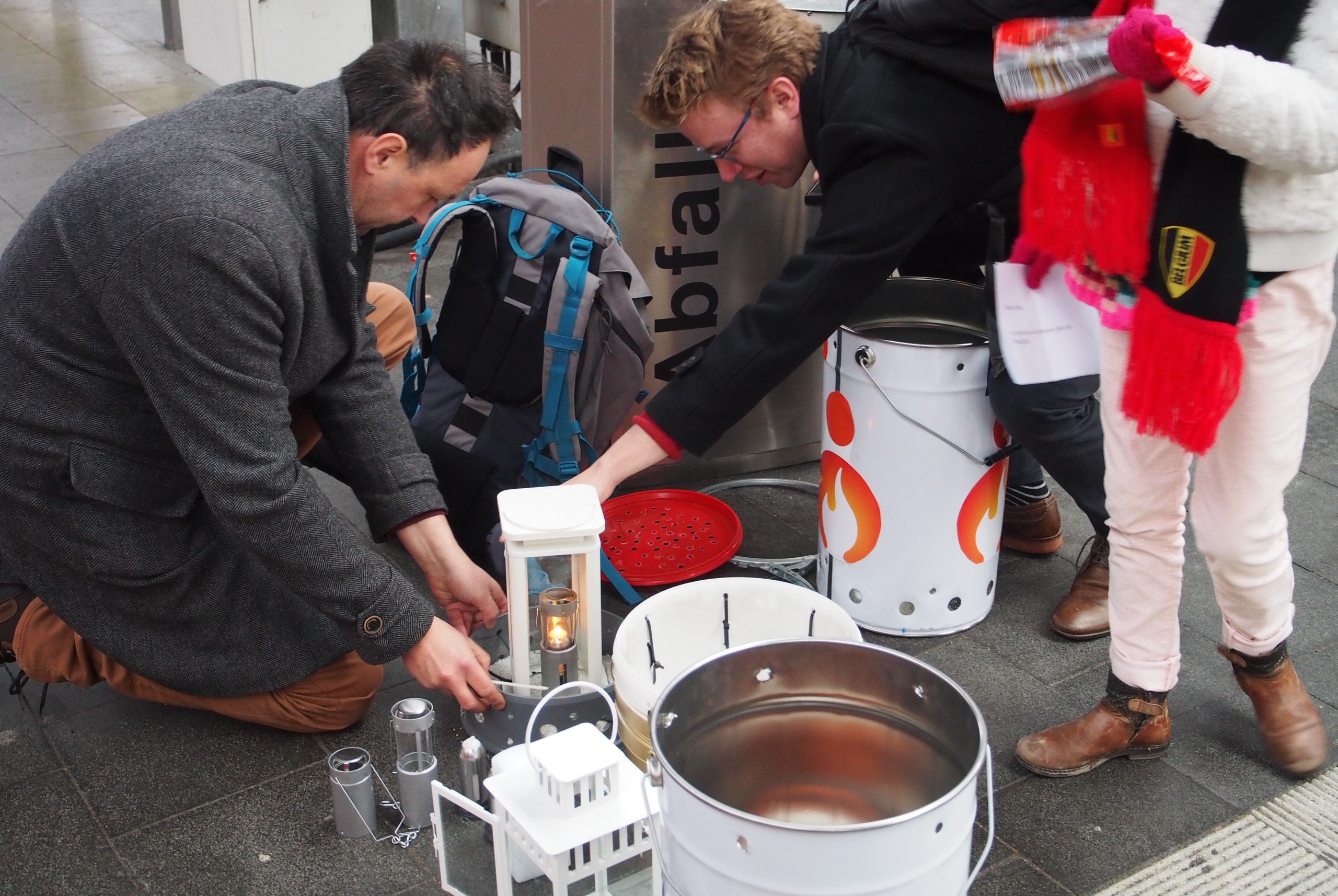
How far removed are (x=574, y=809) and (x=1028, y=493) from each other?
164cm

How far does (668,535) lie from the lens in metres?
2.86

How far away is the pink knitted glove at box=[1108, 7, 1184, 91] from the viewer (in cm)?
155

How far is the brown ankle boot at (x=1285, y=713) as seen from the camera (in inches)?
82.3

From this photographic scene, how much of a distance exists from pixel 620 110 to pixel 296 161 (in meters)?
1.16

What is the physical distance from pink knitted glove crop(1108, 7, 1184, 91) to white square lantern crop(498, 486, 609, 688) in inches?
37.6

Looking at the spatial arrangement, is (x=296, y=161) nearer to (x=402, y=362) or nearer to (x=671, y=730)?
(x=671, y=730)

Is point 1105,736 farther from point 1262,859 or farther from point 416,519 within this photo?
point 416,519

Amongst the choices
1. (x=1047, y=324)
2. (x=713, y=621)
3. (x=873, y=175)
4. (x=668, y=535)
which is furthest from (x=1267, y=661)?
(x=668, y=535)

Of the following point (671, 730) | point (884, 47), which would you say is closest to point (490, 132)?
point (884, 47)

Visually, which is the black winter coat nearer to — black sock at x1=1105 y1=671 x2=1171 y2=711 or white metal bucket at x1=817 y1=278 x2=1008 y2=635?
white metal bucket at x1=817 y1=278 x2=1008 y2=635

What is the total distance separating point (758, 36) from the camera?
2205 millimetres

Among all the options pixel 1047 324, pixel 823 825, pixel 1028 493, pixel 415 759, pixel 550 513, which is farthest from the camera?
pixel 1028 493

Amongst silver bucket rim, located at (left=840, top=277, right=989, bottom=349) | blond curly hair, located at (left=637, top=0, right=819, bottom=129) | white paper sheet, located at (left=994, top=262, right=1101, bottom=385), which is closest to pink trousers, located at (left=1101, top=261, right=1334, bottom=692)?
white paper sheet, located at (left=994, top=262, right=1101, bottom=385)

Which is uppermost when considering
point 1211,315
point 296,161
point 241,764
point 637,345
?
point 296,161
